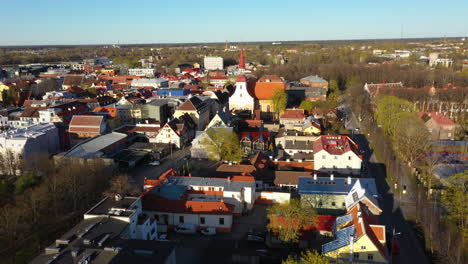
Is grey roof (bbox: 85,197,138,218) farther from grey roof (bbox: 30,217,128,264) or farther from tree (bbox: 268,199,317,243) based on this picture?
tree (bbox: 268,199,317,243)

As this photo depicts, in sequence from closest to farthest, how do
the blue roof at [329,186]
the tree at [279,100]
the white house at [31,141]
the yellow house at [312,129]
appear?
the blue roof at [329,186]
the white house at [31,141]
the yellow house at [312,129]
the tree at [279,100]

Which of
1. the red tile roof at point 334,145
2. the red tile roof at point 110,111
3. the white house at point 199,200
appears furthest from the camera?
the red tile roof at point 110,111

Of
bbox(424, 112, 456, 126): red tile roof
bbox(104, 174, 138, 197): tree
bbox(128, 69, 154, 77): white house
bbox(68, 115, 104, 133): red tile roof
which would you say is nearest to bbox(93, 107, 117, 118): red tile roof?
bbox(68, 115, 104, 133): red tile roof

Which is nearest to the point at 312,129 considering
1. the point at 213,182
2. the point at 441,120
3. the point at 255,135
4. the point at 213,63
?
the point at 255,135

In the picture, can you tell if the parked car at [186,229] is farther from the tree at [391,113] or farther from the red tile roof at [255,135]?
the tree at [391,113]

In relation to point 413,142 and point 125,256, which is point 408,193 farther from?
point 125,256

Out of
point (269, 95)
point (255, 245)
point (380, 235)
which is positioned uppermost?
point (269, 95)

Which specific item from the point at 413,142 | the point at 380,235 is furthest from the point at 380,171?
the point at 380,235

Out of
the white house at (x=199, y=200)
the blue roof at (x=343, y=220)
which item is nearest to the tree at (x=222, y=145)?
the white house at (x=199, y=200)

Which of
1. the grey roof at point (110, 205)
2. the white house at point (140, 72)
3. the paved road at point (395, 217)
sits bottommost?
the paved road at point (395, 217)
